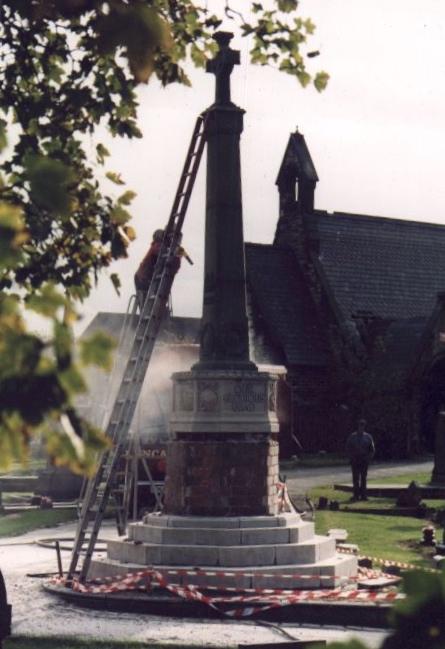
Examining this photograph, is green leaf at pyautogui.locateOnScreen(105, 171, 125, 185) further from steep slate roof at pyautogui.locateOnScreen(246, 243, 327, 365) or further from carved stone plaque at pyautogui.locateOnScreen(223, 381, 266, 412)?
steep slate roof at pyautogui.locateOnScreen(246, 243, 327, 365)

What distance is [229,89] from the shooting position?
15312mm

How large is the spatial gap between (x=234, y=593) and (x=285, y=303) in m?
32.4

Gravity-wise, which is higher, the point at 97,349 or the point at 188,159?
the point at 188,159

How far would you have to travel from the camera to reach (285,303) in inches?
1779

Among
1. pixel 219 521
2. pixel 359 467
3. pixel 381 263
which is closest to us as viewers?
pixel 219 521

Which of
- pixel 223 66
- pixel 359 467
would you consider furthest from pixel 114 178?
pixel 359 467

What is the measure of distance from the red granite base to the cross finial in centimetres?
388

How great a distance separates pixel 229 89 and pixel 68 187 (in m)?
13.7

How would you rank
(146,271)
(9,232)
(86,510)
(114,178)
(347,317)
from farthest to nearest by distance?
(347,317)
(146,271)
(86,510)
(114,178)
(9,232)

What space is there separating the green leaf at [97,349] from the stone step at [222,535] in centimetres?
1224

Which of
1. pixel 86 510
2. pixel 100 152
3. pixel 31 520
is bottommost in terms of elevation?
pixel 31 520

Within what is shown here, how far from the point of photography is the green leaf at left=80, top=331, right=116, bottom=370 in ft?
6.31

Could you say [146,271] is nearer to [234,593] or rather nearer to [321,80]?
[234,593]

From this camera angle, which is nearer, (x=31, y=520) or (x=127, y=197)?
(x=127, y=197)
